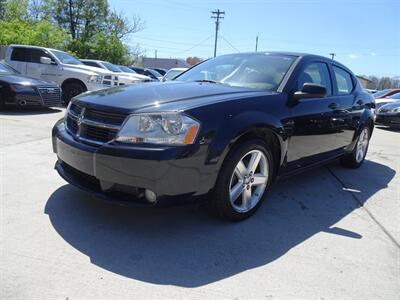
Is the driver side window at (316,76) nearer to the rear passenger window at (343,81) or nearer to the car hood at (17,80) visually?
the rear passenger window at (343,81)

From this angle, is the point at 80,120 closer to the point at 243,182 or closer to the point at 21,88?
the point at 243,182

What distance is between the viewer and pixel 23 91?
8969 mm

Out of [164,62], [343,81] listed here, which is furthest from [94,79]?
[164,62]

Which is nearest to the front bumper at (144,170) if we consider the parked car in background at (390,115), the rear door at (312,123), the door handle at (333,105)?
the rear door at (312,123)

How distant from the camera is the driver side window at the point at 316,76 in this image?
419 cm

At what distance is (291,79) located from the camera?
4016 millimetres

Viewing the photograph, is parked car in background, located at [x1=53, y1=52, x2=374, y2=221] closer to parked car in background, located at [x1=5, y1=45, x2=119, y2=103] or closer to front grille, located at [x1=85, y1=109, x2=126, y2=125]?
front grille, located at [x1=85, y1=109, x2=126, y2=125]

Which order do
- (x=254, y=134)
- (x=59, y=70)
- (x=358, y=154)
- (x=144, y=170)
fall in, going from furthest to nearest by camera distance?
1. (x=59, y=70)
2. (x=358, y=154)
3. (x=254, y=134)
4. (x=144, y=170)

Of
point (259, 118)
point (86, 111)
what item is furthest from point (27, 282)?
point (259, 118)

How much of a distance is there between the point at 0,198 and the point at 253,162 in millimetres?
2378

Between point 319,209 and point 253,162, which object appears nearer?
→ point 253,162

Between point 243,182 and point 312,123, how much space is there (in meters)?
1.25

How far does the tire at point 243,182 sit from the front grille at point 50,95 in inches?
285

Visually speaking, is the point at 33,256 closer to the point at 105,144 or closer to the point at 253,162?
the point at 105,144
